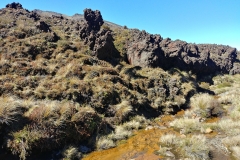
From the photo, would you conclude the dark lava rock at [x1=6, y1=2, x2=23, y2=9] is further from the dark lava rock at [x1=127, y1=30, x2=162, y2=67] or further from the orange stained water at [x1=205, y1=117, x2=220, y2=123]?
the orange stained water at [x1=205, y1=117, x2=220, y2=123]

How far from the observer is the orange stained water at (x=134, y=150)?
8.83m

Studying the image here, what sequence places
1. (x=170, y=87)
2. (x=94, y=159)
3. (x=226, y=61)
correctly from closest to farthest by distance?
(x=94, y=159) → (x=170, y=87) → (x=226, y=61)

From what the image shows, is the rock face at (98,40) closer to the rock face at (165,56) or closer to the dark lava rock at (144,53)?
the dark lava rock at (144,53)

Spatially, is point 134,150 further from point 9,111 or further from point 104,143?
point 9,111

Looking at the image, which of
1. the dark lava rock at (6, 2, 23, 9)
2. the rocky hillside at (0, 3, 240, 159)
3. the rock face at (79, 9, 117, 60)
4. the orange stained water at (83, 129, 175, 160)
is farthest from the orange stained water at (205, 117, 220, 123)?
the dark lava rock at (6, 2, 23, 9)

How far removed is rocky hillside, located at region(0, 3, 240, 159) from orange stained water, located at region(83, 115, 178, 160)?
606 mm

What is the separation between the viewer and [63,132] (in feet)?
31.8

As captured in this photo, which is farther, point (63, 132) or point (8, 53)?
point (8, 53)

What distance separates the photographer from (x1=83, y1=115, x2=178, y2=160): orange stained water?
8836 mm

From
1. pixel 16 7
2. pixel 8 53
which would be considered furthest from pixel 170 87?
pixel 16 7

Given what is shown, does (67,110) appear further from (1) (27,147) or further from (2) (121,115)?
(2) (121,115)

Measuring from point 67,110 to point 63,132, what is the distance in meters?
1.38

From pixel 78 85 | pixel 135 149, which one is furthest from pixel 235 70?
pixel 135 149

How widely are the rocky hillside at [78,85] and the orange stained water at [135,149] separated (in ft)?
1.99
